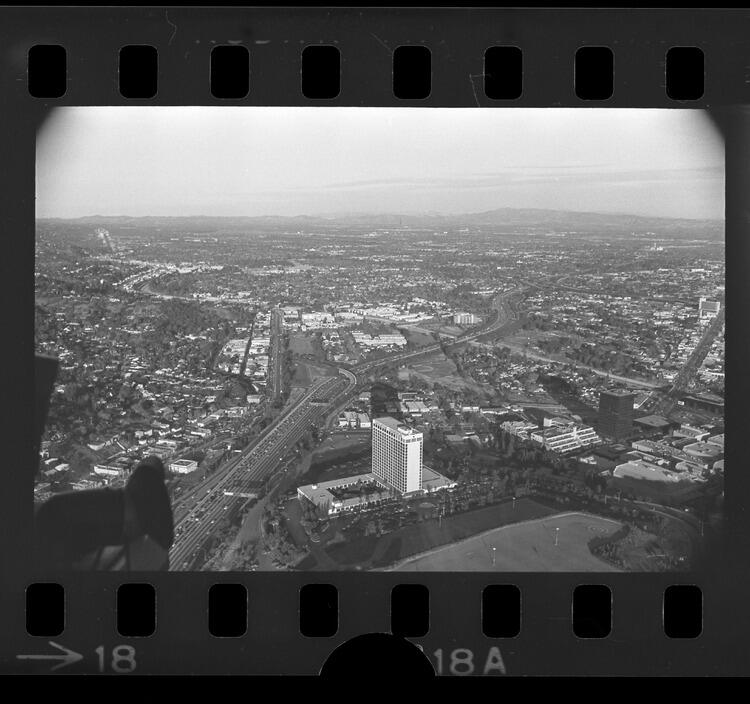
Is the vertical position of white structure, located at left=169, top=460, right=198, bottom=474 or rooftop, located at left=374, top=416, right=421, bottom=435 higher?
rooftop, located at left=374, top=416, right=421, bottom=435

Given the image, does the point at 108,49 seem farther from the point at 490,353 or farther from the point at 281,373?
the point at 490,353

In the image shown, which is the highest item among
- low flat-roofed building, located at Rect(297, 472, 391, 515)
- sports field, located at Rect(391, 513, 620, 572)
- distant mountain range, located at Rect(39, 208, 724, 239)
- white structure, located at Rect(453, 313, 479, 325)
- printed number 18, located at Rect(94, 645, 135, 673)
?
distant mountain range, located at Rect(39, 208, 724, 239)

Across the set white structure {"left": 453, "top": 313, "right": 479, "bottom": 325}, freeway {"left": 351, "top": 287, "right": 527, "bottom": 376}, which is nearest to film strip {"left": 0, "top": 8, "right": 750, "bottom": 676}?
freeway {"left": 351, "top": 287, "right": 527, "bottom": 376}

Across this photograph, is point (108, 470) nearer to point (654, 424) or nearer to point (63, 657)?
point (63, 657)

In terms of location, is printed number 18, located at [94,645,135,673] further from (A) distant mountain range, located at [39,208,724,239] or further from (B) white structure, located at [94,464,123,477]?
(A) distant mountain range, located at [39,208,724,239]

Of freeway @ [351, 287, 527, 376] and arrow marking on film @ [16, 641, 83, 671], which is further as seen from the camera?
freeway @ [351, 287, 527, 376]

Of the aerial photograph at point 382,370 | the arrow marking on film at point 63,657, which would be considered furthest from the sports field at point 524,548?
the arrow marking on film at point 63,657

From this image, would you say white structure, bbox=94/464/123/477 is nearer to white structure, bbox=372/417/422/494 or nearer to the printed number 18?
the printed number 18

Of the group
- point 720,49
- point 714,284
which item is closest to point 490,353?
point 714,284
